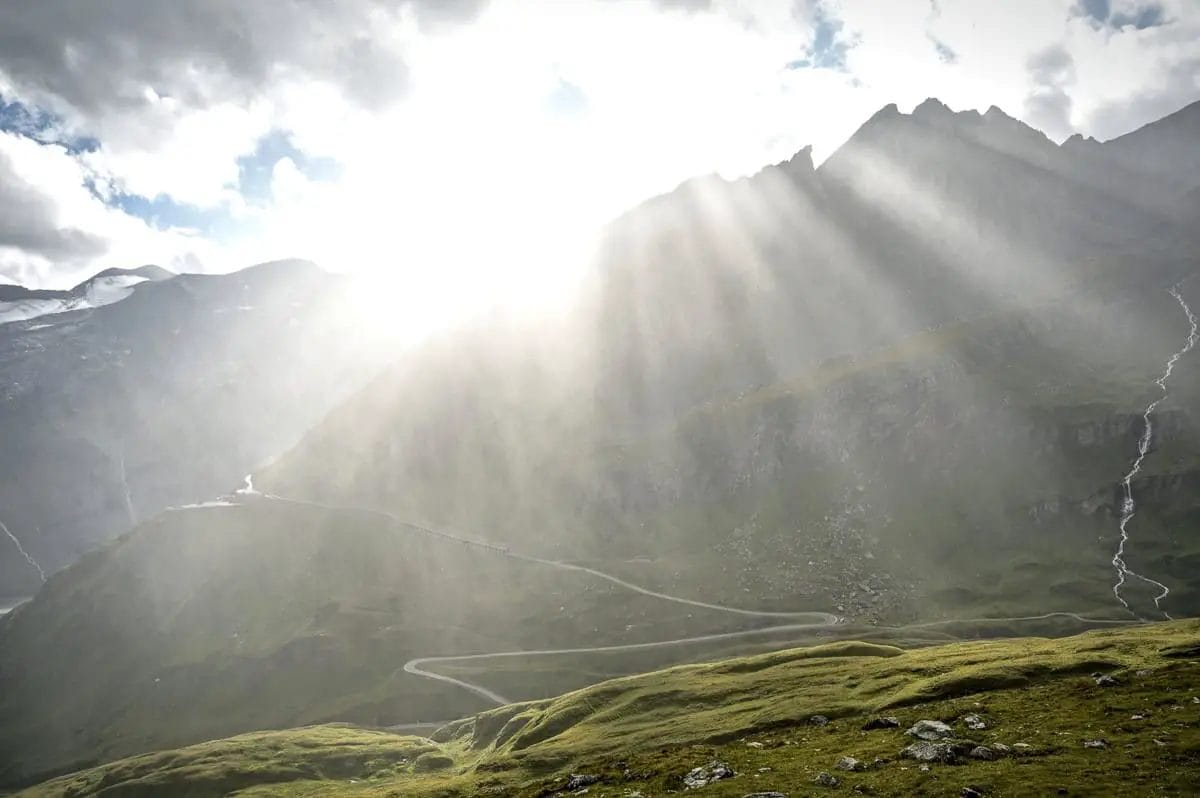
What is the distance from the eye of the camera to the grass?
124ft

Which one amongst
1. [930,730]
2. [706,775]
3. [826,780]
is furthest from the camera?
[706,775]

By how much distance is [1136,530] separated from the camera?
19588cm

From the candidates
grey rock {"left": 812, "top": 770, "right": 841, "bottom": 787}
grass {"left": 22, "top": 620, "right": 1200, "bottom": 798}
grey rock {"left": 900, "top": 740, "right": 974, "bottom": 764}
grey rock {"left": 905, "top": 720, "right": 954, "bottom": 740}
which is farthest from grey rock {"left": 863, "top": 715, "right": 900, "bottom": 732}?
grey rock {"left": 812, "top": 770, "right": 841, "bottom": 787}

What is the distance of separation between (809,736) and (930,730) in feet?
36.8

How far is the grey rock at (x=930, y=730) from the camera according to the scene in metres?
45.3

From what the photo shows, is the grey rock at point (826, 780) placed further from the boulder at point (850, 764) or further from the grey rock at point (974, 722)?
the grey rock at point (974, 722)

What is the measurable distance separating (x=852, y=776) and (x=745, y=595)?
16015 cm

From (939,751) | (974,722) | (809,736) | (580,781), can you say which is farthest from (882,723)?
(580,781)

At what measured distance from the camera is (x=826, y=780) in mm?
40406

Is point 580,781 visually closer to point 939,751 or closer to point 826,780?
point 826,780

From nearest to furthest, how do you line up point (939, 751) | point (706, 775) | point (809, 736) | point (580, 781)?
point (939, 751) < point (706, 775) < point (580, 781) < point (809, 736)

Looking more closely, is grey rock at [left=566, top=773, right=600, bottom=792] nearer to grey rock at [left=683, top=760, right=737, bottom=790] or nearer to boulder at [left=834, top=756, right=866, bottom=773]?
grey rock at [left=683, top=760, right=737, bottom=790]

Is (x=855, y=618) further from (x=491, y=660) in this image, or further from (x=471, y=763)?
(x=471, y=763)

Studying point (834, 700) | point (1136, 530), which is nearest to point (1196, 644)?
point (834, 700)
